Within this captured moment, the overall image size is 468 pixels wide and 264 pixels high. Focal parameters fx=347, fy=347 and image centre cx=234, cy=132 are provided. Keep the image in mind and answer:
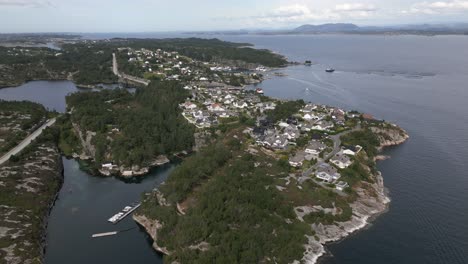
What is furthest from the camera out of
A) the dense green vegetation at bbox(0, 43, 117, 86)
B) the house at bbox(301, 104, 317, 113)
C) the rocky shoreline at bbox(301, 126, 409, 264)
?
the dense green vegetation at bbox(0, 43, 117, 86)

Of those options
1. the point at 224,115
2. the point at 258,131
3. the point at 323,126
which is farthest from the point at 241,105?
the point at 323,126

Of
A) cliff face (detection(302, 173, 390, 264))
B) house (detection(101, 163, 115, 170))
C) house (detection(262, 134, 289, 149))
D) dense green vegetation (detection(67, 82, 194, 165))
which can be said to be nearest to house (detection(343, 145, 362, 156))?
cliff face (detection(302, 173, 390, 264))

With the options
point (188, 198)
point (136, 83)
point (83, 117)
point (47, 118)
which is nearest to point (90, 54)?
point (136, 83)

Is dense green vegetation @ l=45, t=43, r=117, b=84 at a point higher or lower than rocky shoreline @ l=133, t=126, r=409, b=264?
higher

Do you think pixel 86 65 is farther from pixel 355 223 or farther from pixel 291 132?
pixel 355 223

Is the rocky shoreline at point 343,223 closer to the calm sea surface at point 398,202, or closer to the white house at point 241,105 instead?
the calm sea surface at point 398,202

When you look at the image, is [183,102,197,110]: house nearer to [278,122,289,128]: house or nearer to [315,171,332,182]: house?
[278,122,289,128]: house

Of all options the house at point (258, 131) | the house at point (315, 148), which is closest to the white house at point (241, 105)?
the house at point (258, 131)
